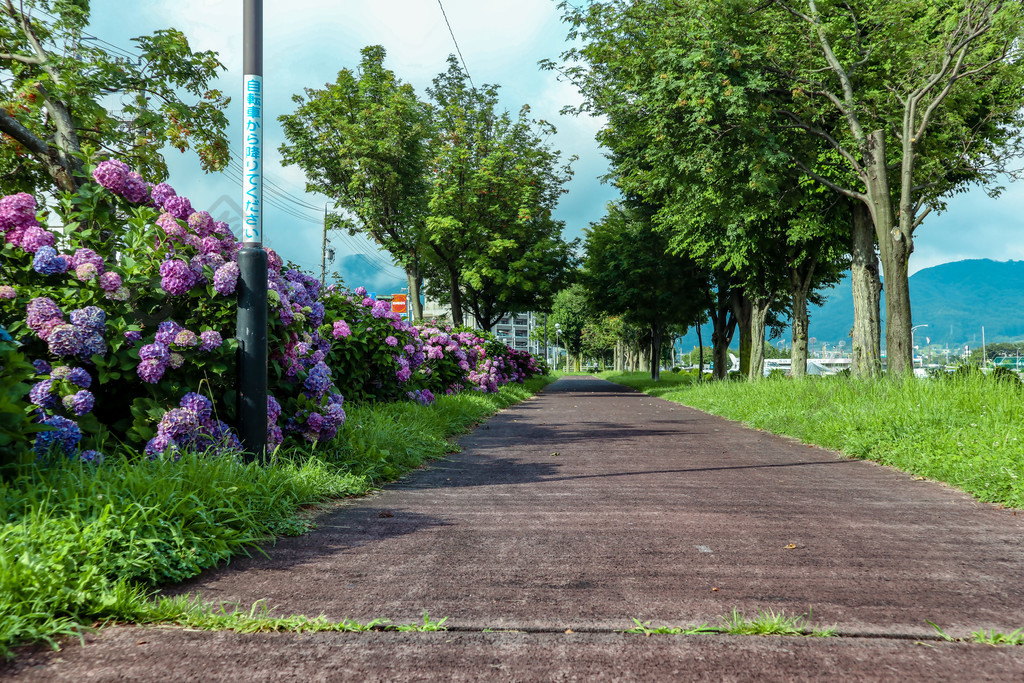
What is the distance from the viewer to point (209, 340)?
4883mm

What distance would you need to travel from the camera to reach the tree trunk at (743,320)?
23.6 meters

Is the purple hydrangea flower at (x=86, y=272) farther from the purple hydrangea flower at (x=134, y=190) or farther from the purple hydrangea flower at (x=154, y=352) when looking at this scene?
the purple hydrangea flower at (x=134, y=190)

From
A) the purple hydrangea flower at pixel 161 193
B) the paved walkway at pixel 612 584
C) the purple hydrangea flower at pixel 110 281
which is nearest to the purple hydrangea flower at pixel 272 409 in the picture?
the paved walkway at pixel 612 584

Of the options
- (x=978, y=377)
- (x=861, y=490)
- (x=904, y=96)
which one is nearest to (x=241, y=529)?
(x=861, y=490)

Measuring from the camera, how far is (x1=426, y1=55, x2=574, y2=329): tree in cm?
2291

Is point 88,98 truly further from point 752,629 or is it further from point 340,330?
point 752,629

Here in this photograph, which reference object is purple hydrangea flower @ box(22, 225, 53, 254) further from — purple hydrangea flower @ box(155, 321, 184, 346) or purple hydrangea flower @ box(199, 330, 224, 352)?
purple hydrangea flower @ box(199, 330, 224, 352)

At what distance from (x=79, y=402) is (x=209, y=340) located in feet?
2.89

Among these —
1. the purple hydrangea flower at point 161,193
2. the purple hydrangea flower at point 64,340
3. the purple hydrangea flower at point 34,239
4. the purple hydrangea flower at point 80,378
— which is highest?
the purple hydrangea flower at point 161,193

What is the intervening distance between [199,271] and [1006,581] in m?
5.42

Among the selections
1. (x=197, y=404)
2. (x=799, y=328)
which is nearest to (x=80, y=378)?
(x=197, y=404)

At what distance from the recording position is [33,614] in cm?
267

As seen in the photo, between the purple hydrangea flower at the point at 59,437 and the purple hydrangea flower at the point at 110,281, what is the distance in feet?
3.17

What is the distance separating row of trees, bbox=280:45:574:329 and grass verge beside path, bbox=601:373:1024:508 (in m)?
13.3
